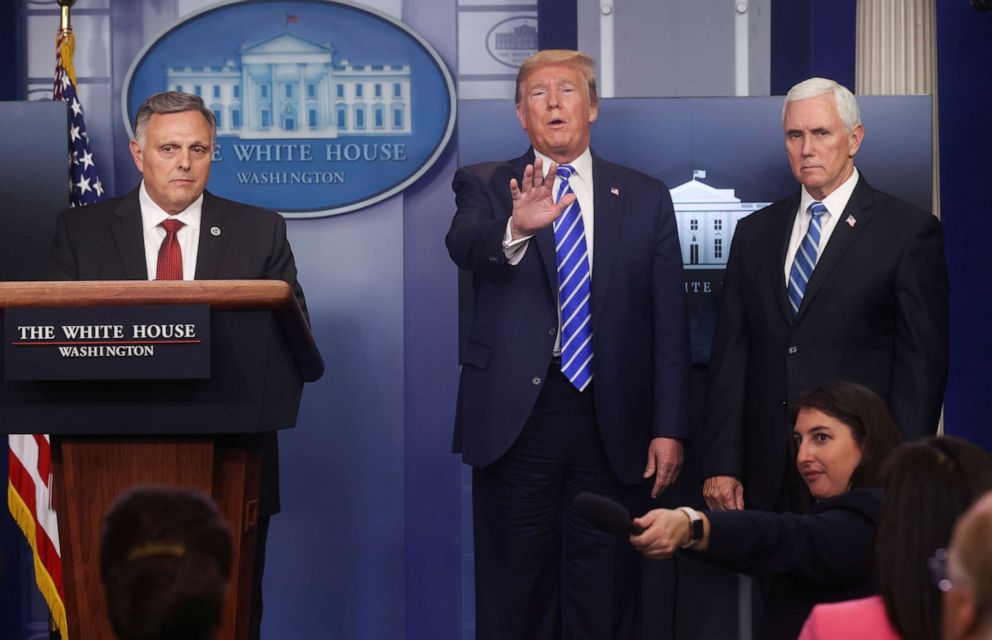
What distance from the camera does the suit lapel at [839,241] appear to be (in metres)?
3.42

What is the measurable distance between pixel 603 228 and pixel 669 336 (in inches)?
13.0

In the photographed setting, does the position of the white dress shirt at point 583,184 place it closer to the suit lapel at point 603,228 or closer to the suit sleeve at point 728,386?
the suit lapel at point 603,228

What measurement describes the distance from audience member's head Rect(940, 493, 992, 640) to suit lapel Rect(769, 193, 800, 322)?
91.1 inches

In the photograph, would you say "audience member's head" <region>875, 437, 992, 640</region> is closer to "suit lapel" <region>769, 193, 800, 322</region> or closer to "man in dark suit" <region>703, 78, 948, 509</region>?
"man in dark suit" <region>703, 78, 948, 509</region>

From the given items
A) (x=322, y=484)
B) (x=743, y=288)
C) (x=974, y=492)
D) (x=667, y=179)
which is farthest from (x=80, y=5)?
(x=974, y=492)

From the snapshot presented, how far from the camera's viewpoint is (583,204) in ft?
11.7

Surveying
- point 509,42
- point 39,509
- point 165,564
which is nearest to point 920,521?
point 165,564

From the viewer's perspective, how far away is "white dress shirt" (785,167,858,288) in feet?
11.5

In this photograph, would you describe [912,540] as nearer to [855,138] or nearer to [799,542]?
[799,542]

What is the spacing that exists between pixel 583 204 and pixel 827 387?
995mm

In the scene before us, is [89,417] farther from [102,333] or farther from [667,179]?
[667,179]

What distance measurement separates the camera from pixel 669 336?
349cm

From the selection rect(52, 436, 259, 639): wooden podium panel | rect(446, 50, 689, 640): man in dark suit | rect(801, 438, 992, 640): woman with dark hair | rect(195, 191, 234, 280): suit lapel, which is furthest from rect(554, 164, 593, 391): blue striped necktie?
rect(801, 438, 992, 640): woman with dark hair

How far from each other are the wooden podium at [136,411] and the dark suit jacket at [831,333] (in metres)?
1.58
